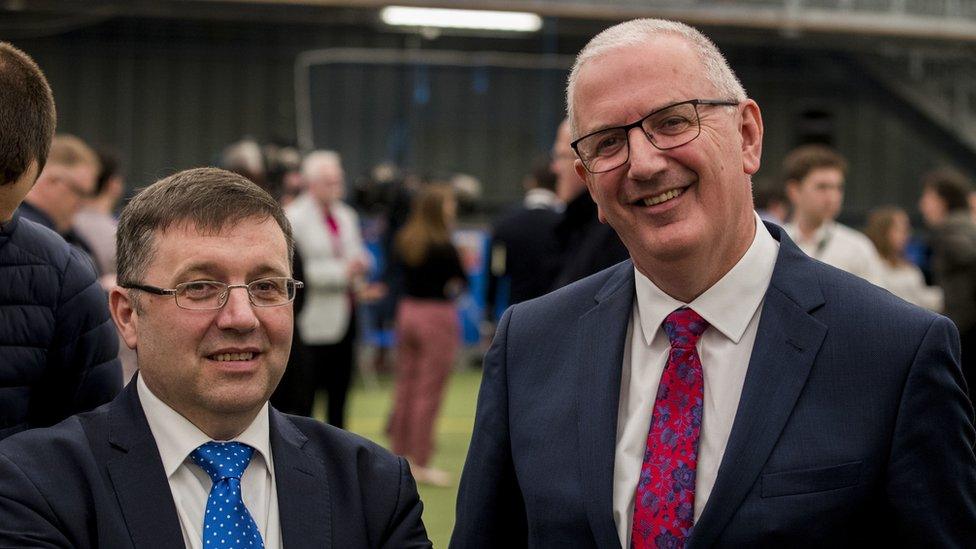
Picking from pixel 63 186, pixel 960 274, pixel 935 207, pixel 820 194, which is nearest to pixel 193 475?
pixel 63 186

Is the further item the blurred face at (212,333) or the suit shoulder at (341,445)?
the suit shoulder at (341,445)

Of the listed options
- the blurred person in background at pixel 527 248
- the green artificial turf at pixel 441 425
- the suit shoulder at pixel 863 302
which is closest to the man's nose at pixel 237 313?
the suit shoulder at pixel 863 302

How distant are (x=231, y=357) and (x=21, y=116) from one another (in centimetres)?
65

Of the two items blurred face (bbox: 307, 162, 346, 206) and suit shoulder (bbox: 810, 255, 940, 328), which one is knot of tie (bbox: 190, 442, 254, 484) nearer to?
suit shoulder (bbox: 810, 255, 940, 328)

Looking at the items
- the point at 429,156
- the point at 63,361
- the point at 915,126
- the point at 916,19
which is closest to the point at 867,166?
the point at 915,126

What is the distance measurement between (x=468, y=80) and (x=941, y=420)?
655 inches

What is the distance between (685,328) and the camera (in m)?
2.28

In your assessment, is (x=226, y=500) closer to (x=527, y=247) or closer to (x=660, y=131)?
(x=660, y=131)

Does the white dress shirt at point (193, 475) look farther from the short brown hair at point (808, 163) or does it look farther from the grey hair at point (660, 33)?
the short brown hair at point (808, 163)

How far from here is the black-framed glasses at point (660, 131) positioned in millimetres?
2225

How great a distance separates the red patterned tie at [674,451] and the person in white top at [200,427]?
1.37 ft

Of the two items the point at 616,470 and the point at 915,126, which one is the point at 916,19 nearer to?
the point at 915,126

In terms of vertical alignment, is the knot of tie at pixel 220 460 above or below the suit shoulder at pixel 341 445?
above

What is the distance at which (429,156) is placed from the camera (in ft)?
63.1
